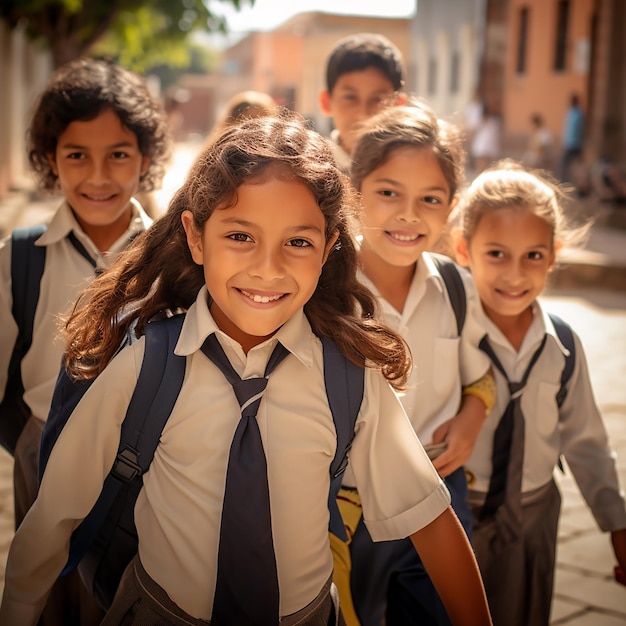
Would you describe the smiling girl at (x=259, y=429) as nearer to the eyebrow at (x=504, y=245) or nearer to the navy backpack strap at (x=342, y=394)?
the navy backpack strap at (x=342, y=394)

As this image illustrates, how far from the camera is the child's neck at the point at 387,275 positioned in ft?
8.99

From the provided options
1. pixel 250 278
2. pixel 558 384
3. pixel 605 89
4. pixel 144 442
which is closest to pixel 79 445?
pixel 144 442

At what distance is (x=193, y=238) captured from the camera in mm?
2049

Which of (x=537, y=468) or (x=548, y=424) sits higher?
(x=548, y=424)

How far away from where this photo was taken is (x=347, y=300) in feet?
7.10

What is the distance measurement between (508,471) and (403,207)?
831 millimetres

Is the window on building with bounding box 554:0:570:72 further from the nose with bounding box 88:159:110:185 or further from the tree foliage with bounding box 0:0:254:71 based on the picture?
the nose with bounding box 88:159:110:185

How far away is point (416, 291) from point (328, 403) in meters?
0.83

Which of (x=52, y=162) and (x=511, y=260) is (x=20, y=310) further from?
(x=511, y=260)

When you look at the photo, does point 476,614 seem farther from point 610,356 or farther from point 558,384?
point 610,356

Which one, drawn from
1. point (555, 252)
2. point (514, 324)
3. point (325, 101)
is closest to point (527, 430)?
point (514, 324)

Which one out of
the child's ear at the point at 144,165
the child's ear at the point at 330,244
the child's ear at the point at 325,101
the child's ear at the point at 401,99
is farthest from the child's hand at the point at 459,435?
the child's ear at the point at 325,101

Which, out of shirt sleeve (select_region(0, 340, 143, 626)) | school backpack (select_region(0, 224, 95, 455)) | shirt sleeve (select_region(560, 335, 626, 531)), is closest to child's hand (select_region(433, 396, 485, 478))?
shirt sleeve (select_region(560, 335, 626, 531))

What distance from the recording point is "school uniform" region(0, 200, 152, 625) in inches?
105
